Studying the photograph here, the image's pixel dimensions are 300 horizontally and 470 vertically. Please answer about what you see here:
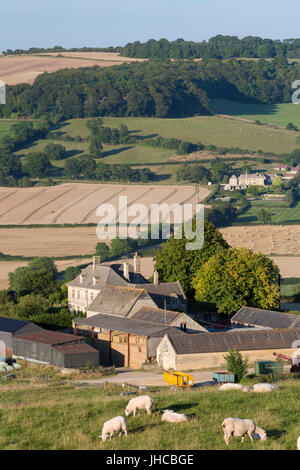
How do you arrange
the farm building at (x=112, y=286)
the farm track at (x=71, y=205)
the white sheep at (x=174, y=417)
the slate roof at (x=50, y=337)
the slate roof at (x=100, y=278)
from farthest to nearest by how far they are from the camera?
the farm track at (x=71, y=205) → the slate roof at (x=100, y=278) → the farm building at (x=112, y=286) → the slate roof at (x=50, y=337) → the white sheep at (x=174, y=417)

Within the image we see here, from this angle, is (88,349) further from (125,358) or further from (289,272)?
(289,272)

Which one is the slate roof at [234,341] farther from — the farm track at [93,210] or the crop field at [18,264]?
the farm track at [93,210]

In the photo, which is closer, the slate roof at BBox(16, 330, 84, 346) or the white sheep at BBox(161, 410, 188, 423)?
the white sheep at BBox(161, 410, 188, 423)

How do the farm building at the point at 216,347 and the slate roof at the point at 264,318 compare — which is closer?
the farm building at the point at 216,347

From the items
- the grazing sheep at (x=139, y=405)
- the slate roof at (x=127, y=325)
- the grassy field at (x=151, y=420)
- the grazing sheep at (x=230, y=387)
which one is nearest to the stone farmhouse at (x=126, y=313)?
the slate roof at (x=127, y=325)

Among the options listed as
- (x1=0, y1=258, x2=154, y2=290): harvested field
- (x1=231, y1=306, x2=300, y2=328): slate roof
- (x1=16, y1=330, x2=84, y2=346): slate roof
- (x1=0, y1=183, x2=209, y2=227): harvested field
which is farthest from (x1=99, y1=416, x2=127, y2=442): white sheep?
(x1=0, y1=183, x2=209, y2=227): harvested field

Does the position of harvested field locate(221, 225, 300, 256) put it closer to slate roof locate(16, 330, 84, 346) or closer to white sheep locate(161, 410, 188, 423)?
slate roof locate(16, 330, 84, 346)
